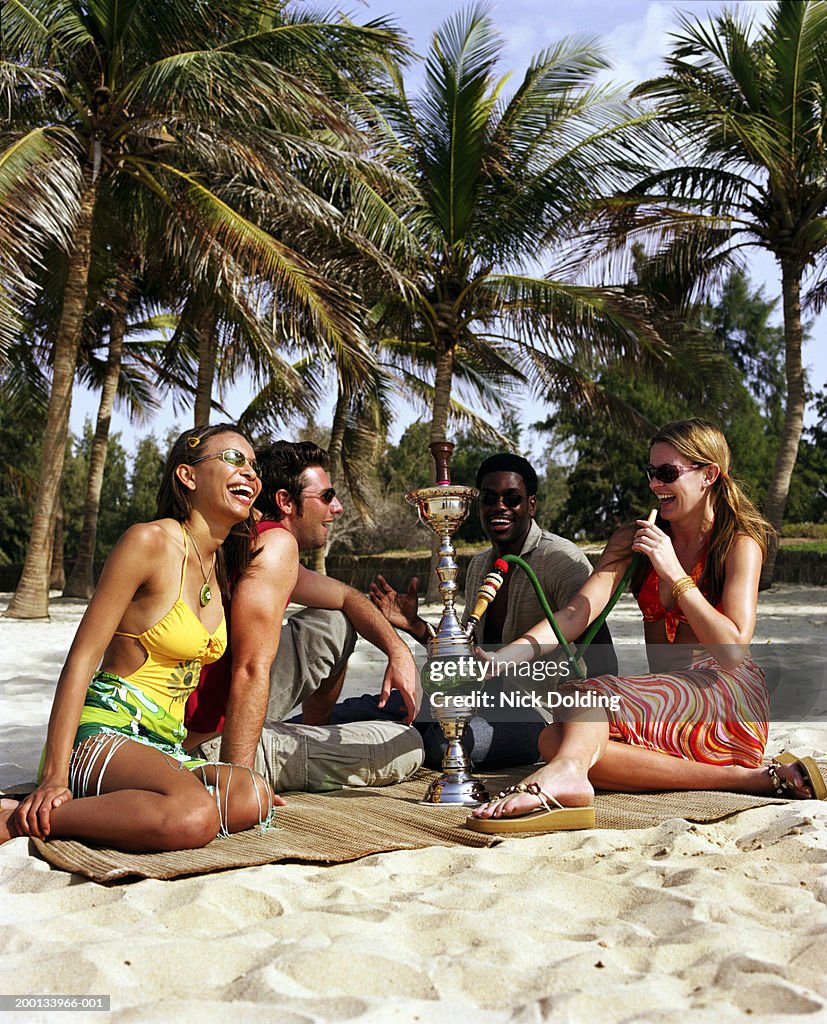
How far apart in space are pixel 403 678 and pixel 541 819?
74cm

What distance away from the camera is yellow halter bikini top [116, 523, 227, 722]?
2932mm

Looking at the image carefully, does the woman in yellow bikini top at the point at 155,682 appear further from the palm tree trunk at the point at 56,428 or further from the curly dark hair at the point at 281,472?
the palm tree trunk at the point at 56,428

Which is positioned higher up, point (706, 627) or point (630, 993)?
point (706, 627)

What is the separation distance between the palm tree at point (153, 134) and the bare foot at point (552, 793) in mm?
7943

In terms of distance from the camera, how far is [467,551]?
2209 cm

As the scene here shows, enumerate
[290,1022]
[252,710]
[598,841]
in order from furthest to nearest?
[252,710] < [598,841] < [290,1022]

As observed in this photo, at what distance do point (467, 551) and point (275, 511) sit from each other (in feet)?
60.2

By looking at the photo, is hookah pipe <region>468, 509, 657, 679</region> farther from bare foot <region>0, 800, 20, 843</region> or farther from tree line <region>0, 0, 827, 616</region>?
tree line <region>0, 0, 827, 616</region>

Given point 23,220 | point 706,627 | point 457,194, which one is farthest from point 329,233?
point 706,627

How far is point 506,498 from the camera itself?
4117 millimetres

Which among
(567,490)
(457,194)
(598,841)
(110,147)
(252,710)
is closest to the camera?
(598,841)

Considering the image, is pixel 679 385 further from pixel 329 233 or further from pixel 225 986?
pixel 225 986

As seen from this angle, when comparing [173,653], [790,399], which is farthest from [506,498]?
[790,399]

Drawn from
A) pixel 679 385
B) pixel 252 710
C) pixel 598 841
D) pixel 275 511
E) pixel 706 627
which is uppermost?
pixel 679 385
